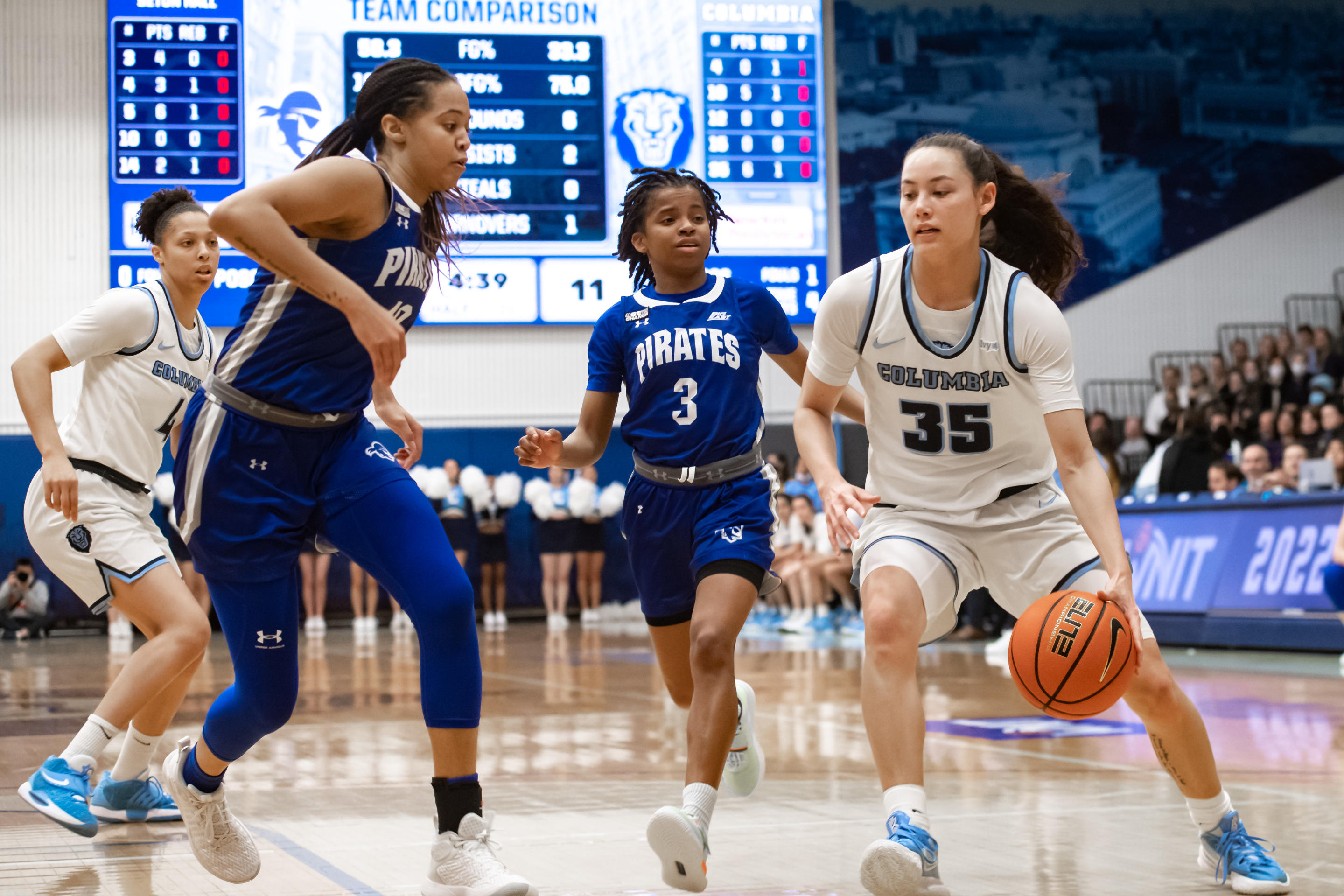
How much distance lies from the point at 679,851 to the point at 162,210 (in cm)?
274

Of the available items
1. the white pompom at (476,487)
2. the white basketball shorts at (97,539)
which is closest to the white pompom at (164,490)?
the white pompom at (476,487)

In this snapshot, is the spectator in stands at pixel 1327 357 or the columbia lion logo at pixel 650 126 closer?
the columbia lion logo at pixel 650 126

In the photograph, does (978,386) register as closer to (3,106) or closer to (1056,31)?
(3,106)

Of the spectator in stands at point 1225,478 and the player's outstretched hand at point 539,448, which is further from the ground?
the player's outstretched hand at point 539,448

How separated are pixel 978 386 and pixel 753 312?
91 cm

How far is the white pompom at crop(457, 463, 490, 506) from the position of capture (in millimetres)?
16688

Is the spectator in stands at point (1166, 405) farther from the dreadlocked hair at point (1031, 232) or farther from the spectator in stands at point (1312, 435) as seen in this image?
the dreadlocked hair at point (1031, 232)

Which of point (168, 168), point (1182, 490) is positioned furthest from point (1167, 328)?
point (168, 168)

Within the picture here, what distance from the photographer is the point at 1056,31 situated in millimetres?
19812

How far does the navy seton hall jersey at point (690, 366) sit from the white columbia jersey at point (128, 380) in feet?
4.54

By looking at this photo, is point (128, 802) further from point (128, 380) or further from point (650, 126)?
point (650, 126)

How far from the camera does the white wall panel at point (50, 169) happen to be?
649 inches

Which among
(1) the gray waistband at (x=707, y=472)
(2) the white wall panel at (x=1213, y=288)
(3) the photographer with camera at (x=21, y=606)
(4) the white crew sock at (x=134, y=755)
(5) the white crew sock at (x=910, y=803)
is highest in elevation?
(2) the white wall panel at (x=1213, y=288)

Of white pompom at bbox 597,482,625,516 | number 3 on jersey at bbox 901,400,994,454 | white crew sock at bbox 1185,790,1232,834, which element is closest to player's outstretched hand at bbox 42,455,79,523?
number 3 on jersey at bbox 901,400,994,454
